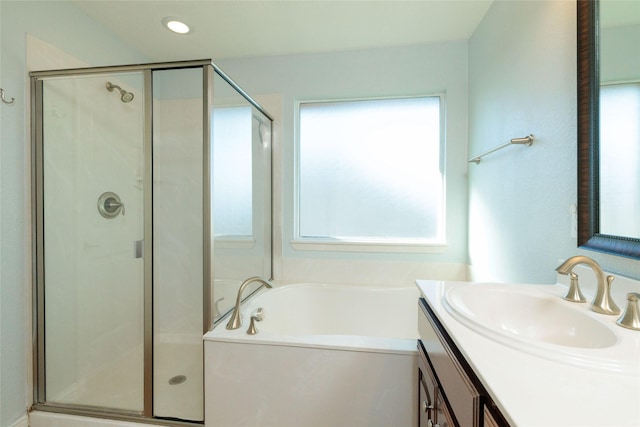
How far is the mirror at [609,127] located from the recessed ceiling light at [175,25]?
2.13 meters

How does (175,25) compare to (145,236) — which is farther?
(175,25)

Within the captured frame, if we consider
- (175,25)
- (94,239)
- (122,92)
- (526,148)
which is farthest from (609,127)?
(94,239)

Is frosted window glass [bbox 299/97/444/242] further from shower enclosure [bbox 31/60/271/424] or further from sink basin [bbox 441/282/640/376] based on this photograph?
sink basin [bbox 441/282/640/376]

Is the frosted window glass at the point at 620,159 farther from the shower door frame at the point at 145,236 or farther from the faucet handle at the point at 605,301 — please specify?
the shower door frame at the point at 145,236

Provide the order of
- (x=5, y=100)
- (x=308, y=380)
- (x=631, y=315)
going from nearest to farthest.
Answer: (x=631, y=315) → (x=308, y=380) → (x=5, y=100)

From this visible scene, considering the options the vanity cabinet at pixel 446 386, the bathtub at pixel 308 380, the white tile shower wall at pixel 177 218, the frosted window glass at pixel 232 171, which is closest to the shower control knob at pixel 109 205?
the white tile shower wall at pixel 177 218

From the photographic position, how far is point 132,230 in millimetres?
1606

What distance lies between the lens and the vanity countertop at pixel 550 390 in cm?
39

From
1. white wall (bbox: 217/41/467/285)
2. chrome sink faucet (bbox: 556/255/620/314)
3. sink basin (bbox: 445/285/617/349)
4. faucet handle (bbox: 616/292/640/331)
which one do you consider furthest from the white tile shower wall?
faucet handle (bbox: 616/292/640/331)

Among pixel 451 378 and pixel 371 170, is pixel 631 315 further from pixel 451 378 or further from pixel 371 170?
pixel 371 170

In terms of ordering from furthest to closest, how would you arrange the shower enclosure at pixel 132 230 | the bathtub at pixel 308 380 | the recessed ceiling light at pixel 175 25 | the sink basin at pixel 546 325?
the recessed ceiling light at pixel 175 25, the shower enclosure at pixel 132 230, the bathtub at pixel 308 380, the sink basin at pixel 546 325

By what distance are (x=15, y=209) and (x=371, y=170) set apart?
216 cm

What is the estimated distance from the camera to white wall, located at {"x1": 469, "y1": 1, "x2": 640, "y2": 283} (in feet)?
3.44

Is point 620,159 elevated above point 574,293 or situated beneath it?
elevated above
